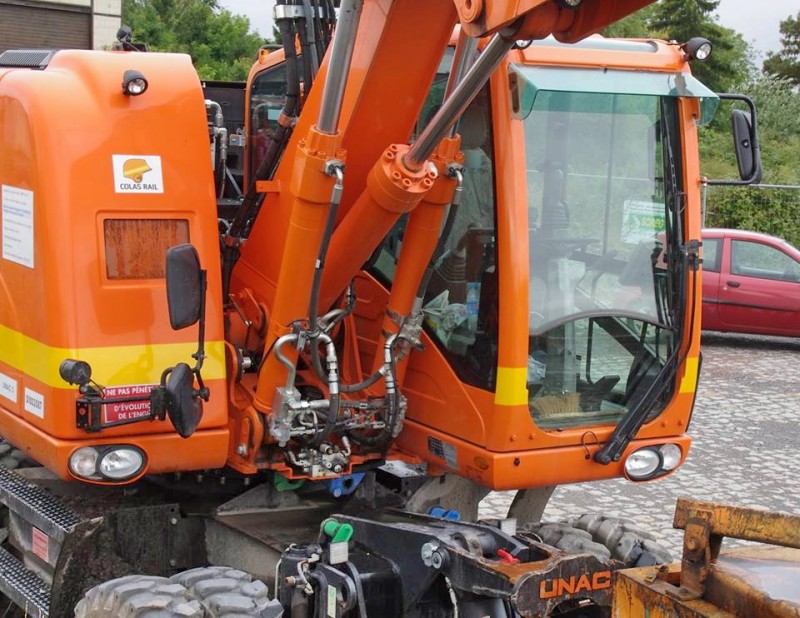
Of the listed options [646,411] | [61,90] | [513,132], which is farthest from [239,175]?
[646,411]

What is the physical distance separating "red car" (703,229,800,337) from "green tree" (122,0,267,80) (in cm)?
1915

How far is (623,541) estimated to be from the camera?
507 centimetres

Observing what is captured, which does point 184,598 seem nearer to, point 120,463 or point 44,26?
point 120,463

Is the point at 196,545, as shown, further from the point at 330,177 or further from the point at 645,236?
the point at 645,236

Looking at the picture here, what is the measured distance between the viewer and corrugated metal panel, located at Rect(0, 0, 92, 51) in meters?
20.4

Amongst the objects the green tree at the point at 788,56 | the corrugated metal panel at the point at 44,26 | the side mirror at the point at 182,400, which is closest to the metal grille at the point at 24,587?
the side mirror at the point at 182,400

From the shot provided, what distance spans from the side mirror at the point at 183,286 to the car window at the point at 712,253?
1179 centimetres

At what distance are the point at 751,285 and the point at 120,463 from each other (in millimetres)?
Result: 11908

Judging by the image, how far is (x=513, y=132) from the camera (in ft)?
13.8

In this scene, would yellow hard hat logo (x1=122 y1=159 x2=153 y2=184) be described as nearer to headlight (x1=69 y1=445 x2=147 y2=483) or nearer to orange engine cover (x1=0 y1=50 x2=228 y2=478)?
orange engine cover (x1=0 y1=50 x2=228 y2=478)

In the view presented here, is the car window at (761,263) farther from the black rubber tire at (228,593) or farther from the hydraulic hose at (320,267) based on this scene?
the black rubber tire at (228,593)

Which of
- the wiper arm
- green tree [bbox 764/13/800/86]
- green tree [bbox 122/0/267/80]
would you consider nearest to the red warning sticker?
the wiper arm

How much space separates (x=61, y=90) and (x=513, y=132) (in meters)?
1.70

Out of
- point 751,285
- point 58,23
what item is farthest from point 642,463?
point 58,23
